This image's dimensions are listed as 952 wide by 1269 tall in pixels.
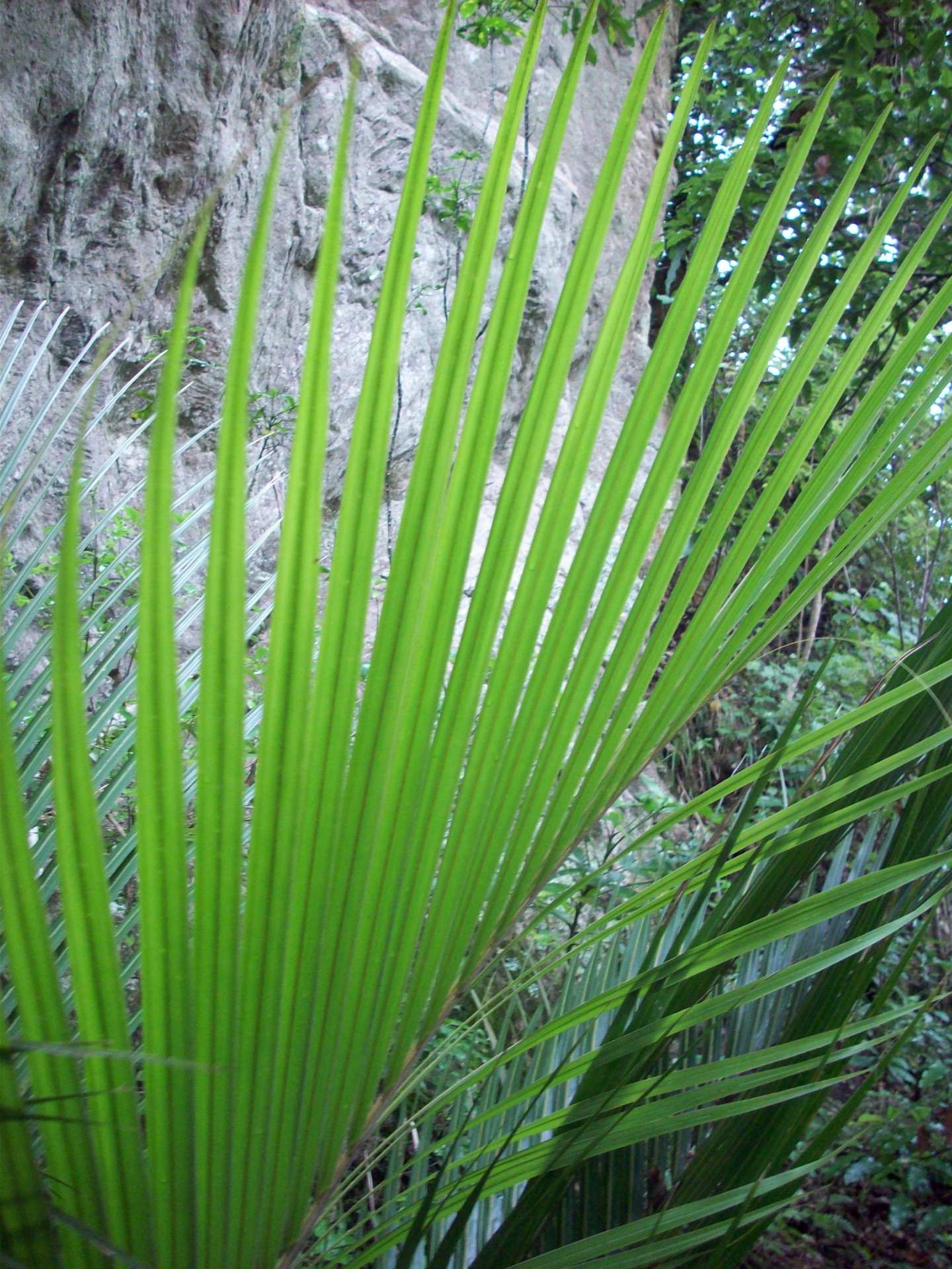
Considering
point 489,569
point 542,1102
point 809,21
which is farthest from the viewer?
point 809,21

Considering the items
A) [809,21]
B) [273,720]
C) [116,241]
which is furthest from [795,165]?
[116,241]

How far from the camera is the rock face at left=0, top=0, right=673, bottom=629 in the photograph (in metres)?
2.72

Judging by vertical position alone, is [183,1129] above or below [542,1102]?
above

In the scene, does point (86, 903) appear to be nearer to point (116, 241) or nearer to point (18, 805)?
point (18, 805)

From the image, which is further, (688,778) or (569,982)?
(688,778)

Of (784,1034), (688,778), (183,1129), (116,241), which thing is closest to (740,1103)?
(784,1034)

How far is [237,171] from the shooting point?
3107 mm

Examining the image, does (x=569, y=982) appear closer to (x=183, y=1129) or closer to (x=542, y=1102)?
(x=542, y=1102)

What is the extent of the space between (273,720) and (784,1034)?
12.9 inches

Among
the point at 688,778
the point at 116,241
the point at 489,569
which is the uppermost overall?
the point at 116,241

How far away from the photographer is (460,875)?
384 mm

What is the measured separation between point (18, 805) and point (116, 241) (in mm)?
3302

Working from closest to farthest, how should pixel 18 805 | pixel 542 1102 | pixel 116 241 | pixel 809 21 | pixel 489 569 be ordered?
pixel 18 805
pixel 489 569
pixel 542 1102
pixel 809 21
pixel 116 241

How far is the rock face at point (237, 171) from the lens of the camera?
2717 mm
